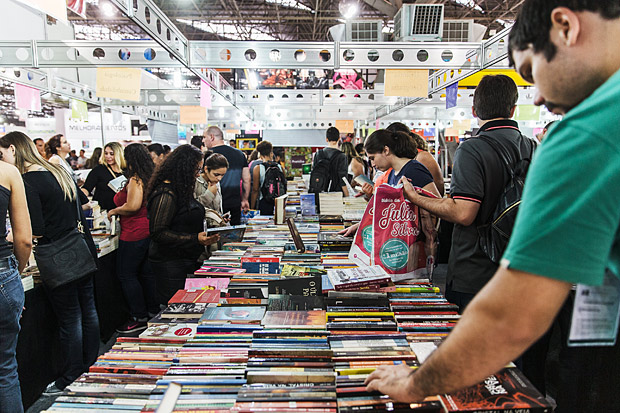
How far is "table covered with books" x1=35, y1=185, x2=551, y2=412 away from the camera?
103 centimetres

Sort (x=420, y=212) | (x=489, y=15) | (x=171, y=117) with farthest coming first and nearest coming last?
(x=489, y=15), (x=171, y=117), (x=420, y=212)

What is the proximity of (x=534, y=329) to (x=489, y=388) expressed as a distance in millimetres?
432

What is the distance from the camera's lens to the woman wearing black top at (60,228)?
246 cm

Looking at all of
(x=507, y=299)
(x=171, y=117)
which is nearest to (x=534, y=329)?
(x=507, y=299)

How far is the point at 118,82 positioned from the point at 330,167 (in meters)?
2.92

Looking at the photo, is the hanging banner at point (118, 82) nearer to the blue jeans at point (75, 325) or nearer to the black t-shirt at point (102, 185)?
the black t-shirt at point (102, 185)

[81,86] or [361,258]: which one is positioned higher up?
[81,86]

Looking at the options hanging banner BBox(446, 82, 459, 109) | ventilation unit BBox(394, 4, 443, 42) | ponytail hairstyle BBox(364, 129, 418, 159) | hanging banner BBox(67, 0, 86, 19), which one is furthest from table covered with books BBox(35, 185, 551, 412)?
hanging banner BBox(446, 82, 459, 109)

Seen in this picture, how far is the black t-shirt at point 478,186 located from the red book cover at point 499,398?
1.00 metres

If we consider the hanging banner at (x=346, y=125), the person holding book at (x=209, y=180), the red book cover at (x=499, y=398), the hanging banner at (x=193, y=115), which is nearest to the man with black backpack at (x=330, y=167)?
the person holding book at (x=209, y=180)

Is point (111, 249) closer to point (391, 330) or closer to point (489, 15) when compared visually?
point (391, 330)

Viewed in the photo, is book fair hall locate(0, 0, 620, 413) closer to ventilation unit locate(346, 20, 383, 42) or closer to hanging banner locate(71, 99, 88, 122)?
ventilation unit locate(346, 20, 383, 42)

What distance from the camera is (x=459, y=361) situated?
728 millimetres

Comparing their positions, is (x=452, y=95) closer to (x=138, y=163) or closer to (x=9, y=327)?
(x=138, y=163)
